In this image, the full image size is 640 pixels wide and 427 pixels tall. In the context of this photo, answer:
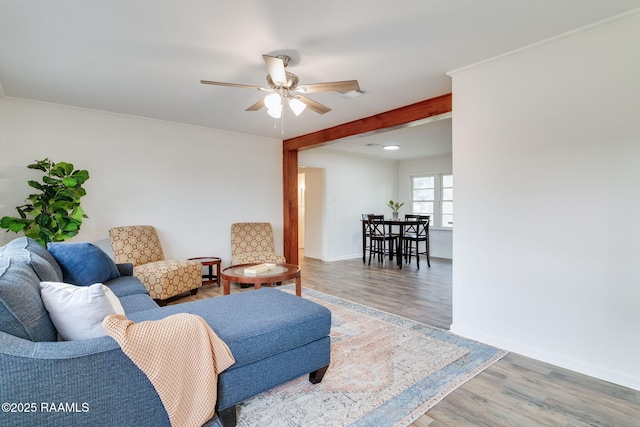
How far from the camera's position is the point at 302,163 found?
637 centimetres

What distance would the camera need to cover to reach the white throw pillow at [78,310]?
1354 millimetres

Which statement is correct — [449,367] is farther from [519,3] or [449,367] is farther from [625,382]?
[519,3]

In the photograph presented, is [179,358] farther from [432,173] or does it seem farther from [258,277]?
[432,173]

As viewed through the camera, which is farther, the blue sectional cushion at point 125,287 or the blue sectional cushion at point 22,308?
the blue sectional cushion at point 125,287

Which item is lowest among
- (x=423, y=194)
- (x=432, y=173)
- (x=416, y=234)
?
(x=416, y=234)

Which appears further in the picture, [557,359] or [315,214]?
[315,214]

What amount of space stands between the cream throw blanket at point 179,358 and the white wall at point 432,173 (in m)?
6.69

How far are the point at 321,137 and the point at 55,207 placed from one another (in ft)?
11.2

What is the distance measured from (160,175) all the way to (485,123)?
4074 mm

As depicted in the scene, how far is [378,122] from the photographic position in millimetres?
4047

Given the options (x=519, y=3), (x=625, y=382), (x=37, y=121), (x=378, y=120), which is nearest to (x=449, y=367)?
(x=625, y=382)

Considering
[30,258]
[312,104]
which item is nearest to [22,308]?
[30,258]

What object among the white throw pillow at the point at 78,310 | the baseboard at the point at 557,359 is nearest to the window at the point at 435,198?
the baseboard at the point at 557,359

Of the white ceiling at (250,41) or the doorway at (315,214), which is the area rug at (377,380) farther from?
the doorway at (315,214)
